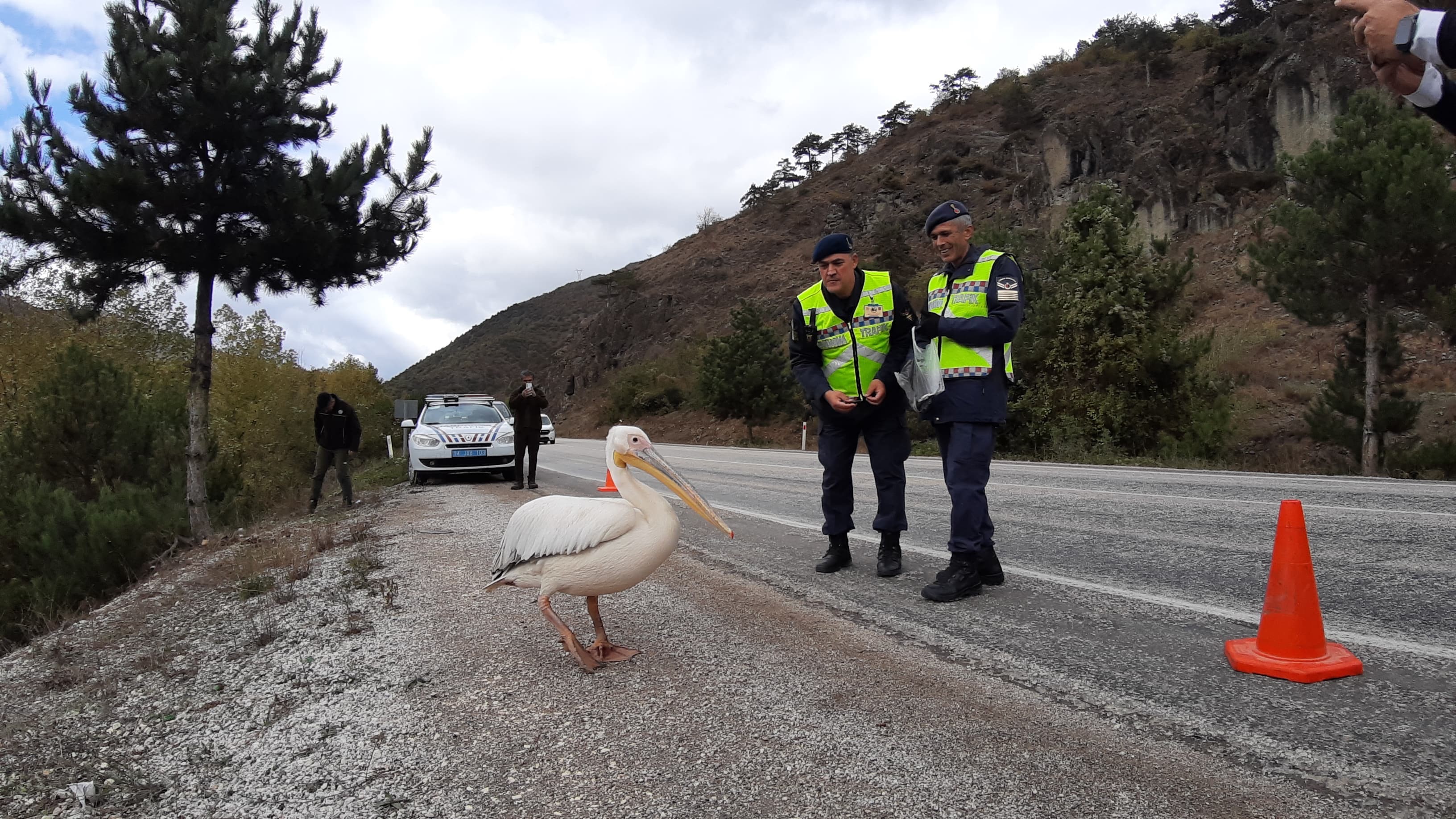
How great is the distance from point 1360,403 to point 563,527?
758 inches

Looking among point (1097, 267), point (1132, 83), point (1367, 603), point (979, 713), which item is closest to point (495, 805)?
point (979, 713)

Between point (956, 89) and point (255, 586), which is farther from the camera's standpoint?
point (956, 89)

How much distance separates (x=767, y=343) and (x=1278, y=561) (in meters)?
33.1

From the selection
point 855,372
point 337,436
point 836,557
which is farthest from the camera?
point 337,436

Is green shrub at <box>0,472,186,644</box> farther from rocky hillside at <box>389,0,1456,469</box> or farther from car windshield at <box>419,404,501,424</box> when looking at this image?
rocky hillside at <box>389,0,1456,469</box>

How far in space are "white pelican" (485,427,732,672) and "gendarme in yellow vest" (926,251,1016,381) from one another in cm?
171

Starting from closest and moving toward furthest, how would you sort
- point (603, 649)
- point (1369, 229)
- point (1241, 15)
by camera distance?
point (603, 649) < point (1369, 229) < point (1241, 15)

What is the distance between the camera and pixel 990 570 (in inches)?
174

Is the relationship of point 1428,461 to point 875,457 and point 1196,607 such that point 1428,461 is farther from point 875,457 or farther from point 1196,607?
point 875,457

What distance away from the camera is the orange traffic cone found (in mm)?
2867

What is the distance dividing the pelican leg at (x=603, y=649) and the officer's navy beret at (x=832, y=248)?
2437 millimetres

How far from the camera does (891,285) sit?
193 inches

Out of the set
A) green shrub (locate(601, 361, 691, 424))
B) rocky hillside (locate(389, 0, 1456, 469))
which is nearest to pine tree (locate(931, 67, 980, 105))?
rocky hillside (locate(389, 0, 1456, 469))

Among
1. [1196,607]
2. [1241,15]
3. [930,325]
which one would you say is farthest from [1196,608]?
[1241,15]
